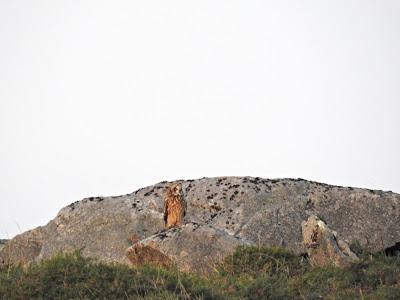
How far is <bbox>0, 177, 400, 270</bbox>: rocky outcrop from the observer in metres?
18.9

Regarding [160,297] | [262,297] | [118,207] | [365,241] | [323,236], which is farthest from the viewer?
Answer: [118,207]

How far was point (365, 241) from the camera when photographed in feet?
62.1

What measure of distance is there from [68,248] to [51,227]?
60.8 inches

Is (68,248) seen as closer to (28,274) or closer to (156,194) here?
(156,194)

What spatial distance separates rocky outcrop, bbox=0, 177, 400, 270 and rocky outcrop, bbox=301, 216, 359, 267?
3120 millimetres

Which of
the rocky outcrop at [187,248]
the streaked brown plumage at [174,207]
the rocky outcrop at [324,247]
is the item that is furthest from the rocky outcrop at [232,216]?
the rocky outcrop at [324,247]

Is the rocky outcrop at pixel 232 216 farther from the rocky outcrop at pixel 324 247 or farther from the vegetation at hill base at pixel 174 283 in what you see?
the vegetation at hill base at pixel 174 283

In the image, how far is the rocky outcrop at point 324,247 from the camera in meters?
14.6

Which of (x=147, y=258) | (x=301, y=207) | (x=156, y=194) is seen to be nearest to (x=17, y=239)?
(x=156, y=194)

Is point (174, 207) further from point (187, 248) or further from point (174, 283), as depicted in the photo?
point (174, 283)

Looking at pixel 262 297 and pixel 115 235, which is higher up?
pixel 115 235

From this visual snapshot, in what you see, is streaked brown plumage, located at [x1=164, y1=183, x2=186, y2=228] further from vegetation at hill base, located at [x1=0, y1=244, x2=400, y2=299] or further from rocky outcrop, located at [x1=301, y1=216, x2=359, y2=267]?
vegetation at hill base, located at [x1=0, y1=244, x2=400, y2=299]

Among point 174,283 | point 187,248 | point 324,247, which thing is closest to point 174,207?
point 187,248

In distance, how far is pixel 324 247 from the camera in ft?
48.9
